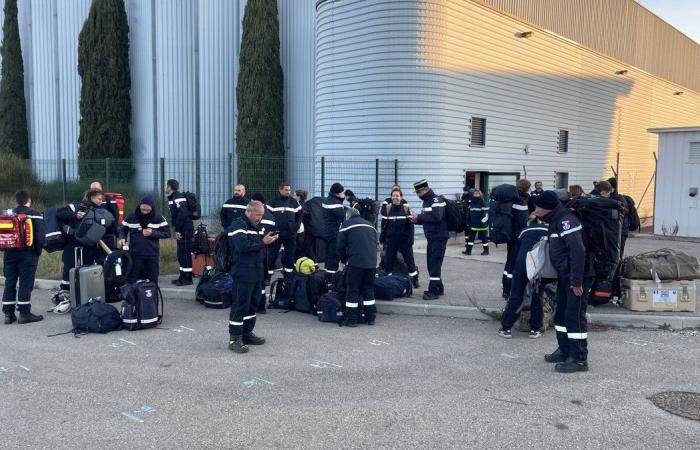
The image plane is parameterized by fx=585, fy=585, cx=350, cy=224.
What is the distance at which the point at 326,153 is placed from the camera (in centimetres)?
1736

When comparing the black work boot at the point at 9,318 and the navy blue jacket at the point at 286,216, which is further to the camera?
the navy blue jacket at the point at 286,216

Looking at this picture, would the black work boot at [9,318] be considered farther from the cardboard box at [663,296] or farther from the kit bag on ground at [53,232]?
the cardboard box at [663,296]

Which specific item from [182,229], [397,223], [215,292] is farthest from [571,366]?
[182,229]

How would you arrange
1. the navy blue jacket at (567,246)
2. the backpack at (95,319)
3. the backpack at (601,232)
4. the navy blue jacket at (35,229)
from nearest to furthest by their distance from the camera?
the navy blue jacket at (567,246)
the backpack at (601,232)
the backpack at (95,319)
the navy blue jacket at (35,229)

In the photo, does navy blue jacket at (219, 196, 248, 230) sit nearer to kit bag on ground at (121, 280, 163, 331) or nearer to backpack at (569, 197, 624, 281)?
kit bag on ground at (121, 280, 163, 331)

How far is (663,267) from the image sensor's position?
847 cm

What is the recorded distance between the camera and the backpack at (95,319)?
774 centimetres

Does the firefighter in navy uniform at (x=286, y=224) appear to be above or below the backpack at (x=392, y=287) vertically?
above

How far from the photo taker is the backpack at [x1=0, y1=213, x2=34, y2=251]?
26.3 feet

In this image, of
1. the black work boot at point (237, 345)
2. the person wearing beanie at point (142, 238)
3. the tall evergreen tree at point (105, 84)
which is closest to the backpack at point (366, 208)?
the person wearing beanie at point (142, 238)

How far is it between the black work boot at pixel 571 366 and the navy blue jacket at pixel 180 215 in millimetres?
6878

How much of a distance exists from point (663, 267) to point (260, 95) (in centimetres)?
1463

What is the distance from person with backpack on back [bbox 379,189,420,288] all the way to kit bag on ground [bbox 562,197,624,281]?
3.60 m

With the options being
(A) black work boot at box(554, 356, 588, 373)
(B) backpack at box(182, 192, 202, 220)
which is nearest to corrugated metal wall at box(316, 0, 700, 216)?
(B) backpack at box(182, 192, 202, 220)
